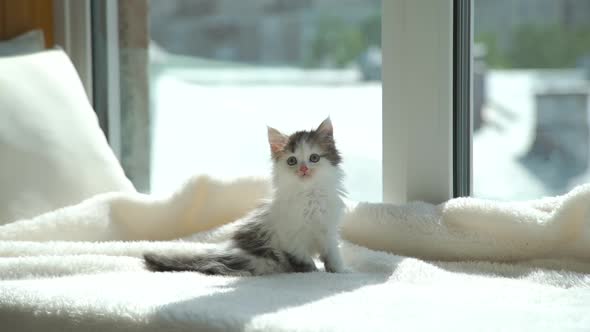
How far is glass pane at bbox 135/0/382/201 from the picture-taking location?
208 cm

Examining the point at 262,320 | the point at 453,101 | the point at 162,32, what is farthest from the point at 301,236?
the point at 162,32

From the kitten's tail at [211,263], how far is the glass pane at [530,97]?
68 centimetres

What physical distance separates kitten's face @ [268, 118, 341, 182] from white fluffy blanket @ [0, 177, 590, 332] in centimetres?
21

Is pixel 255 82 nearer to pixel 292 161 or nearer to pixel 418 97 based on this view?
pixel 418 97

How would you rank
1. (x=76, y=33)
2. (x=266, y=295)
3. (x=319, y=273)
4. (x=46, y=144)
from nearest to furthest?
1. (x=266, y=295)
2. (x=319, y=273)
3. (x=46, y=144)
4. (x=76, y=33)

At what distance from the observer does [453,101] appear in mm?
1933

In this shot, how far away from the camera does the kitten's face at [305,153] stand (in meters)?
1.63

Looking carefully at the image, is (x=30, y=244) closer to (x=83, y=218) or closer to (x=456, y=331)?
(x=83, y=218)

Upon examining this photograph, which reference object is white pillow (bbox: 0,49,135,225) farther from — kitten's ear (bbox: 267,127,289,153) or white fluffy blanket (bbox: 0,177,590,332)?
kitten's ear (bbox: 267,127,289,153)

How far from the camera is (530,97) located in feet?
6.14

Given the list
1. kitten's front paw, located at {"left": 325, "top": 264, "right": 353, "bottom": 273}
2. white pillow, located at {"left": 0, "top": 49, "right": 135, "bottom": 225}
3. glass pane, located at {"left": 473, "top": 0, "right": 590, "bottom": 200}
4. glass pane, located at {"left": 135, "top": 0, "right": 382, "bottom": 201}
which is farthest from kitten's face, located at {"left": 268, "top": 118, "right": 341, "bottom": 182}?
white pillow, located at {"left": 0, "top": 49, "right": 135, "bottom": 225}

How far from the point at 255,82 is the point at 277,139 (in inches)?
24.6

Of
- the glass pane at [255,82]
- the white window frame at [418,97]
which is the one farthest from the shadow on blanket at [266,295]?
the glass pane at [255,82]

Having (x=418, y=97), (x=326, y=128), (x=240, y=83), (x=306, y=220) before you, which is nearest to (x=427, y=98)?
(x=418, y=97)
